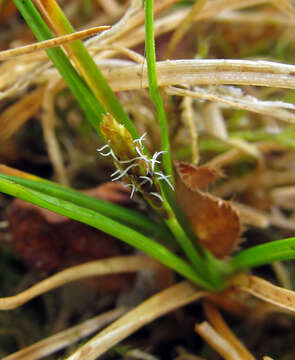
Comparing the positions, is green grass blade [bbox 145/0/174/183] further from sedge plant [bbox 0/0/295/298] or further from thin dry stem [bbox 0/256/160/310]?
thin dry stem [bbox 0/256/160/310]

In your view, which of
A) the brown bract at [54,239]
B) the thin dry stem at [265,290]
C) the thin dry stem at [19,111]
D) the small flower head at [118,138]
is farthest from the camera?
the thin dry stem at [19,111]

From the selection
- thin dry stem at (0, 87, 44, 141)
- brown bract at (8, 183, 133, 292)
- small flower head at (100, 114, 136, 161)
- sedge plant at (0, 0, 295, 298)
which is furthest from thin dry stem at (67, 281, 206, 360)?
thin dry stem at (0, 87, 44, 141)

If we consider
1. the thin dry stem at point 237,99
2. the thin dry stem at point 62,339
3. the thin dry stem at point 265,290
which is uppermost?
the thin dry stem at point 237,99

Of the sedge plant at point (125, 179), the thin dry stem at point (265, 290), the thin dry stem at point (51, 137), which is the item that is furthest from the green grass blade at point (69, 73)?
the thin dry stem at point (265, 290)

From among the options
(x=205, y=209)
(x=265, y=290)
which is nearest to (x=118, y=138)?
(x=205, y=209)

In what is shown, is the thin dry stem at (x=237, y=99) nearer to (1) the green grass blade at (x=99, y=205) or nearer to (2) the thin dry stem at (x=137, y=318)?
(1) the green grass blade at (x=99, y=205)

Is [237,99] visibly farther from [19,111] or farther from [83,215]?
[19,111]

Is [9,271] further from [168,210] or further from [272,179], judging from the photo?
[272,179]
